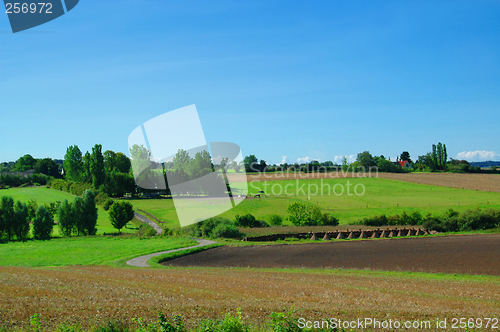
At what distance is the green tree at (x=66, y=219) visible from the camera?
5853 cm

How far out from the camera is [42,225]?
55250 mm

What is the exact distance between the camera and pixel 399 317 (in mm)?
9125

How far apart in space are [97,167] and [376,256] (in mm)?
86238

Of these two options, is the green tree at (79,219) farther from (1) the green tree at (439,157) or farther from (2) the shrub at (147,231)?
(1) the green tree at (439,157)

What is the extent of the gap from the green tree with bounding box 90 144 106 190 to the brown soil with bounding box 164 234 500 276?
72085mm

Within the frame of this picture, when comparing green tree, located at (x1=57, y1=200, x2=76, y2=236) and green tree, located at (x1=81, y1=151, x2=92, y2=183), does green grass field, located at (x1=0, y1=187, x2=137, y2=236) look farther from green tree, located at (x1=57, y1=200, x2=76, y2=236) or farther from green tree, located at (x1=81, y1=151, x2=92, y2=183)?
green tree, located at (x1=81, y1=151, x2=92, y2=183)

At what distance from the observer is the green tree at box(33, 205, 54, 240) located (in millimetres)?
55000

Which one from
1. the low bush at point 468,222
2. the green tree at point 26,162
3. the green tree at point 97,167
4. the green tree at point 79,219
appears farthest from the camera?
the green tree at point 26,162

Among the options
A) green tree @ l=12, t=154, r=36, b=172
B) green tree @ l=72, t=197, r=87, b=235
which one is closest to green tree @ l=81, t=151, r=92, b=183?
green tree @ l=72, t=197, r=87, b=235

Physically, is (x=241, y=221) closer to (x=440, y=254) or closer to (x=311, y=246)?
(x=311, y=246)
